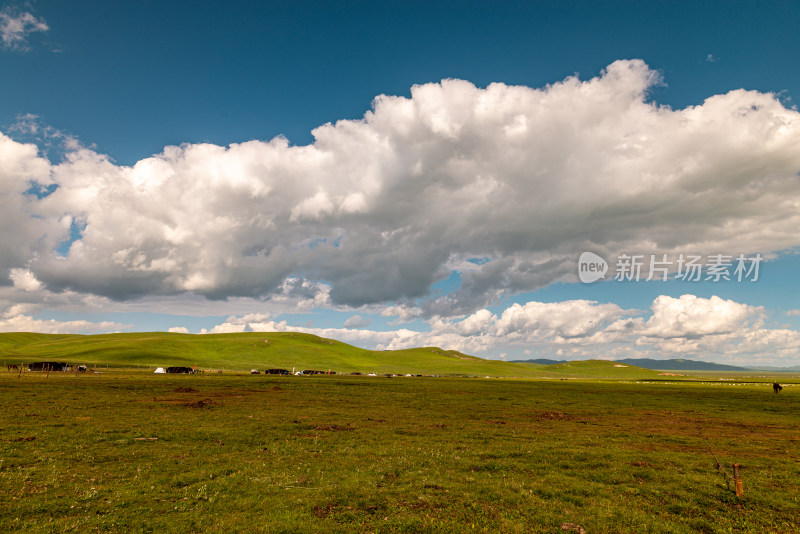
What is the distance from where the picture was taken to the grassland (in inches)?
677

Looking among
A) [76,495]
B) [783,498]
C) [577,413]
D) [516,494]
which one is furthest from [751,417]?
[76,495]

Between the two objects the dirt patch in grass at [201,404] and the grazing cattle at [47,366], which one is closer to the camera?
the dirt patch in grass at [201,404]

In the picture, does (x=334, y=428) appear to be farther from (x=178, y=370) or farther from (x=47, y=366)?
(x=47, y=366)

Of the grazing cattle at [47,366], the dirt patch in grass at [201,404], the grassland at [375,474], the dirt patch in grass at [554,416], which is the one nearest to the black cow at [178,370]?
the grazing cattle at [47,366]

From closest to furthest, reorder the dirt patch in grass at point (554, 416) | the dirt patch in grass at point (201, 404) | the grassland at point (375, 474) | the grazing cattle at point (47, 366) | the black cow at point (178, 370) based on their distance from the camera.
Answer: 1. the grassland at point (375, 474)
2. the dirt patch in grass at point (554, 416)
3. the dirt patch in grass at point (201, 404)
4. the grazing cattle at point (47, 366)
5. the black cow at point (178, 370)

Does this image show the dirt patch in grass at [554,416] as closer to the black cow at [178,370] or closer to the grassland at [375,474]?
the grassland at [375,474]

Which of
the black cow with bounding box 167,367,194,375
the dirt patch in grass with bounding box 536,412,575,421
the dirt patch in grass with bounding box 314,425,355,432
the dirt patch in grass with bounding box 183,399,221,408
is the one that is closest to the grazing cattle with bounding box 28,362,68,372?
the black cow with bounding box 167,367,194,375

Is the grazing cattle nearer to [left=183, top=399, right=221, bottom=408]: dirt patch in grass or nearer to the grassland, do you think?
the grassland

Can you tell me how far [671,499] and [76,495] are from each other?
1143 inches

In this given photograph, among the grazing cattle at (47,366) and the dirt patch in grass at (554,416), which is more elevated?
the dirt patch in grass at (554,416)

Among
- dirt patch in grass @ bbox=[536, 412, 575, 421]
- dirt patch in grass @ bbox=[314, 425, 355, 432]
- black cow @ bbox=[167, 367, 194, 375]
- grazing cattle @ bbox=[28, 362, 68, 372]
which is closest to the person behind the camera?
dirt patch in grass @ bbox=[314, 425, 355, 432]

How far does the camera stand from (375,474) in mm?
23734

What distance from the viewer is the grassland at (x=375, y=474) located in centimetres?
1719

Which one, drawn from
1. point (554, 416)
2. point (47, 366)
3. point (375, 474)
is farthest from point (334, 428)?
point (47, 366)
